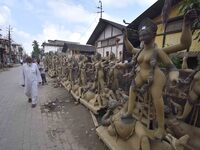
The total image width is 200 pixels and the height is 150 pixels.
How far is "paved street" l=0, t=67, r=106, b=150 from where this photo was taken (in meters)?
4.96

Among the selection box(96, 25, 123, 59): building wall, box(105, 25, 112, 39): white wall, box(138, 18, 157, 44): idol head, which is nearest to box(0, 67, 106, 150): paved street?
box(138, 18, 157, 44): idol head

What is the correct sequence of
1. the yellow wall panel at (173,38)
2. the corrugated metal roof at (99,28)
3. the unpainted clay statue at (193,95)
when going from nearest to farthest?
the unpainted clay statue at (193,95)
the yellow wall panel at (173,38)
the corrugated metal roof at (99,28)

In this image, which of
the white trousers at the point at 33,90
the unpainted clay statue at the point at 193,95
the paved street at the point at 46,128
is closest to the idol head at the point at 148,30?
the unpainted clay statue at the point at 193,95

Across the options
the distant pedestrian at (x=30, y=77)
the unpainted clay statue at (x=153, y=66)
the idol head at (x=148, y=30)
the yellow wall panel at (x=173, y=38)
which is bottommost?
the distant pedestrian at (x=30, y=77)

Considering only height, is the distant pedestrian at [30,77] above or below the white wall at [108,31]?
below

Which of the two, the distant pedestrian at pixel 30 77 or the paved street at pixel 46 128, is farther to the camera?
the distant pedestrian at pixel 30 77

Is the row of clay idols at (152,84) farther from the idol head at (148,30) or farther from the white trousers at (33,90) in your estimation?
the white trousers at (33,90)

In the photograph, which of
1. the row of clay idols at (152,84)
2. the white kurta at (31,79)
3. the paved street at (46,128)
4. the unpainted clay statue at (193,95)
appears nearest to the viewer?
the row of clay idols at (152,84)

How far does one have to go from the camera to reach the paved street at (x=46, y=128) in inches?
195

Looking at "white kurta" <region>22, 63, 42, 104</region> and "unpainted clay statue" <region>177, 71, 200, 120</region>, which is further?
"white kurta" <region>22, 63, 42, 104</region>

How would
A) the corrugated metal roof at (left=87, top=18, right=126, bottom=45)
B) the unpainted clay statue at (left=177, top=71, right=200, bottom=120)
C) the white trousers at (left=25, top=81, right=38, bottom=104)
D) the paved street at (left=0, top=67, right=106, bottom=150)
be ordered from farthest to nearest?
1. the corrugated metal roof at (left=87, top=18, right=126, bottom=45)
2. the white trousers at (left=25, top=81, right=38, bottom=104)
3. the paved street at (left=0, top=67, right=106, bottom=150)
4. the unpainted clay statue at (left=177, top=71, right=200, bottom=120)

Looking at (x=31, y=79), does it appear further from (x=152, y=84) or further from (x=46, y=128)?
(x=152, y=84)

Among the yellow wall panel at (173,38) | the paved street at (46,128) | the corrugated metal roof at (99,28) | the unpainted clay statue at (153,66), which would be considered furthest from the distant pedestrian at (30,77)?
the corrugated metal roof at (99,28)

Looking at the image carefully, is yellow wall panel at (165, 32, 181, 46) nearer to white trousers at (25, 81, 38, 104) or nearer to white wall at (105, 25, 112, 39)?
white trousers at (25, 81, 38, 104)
